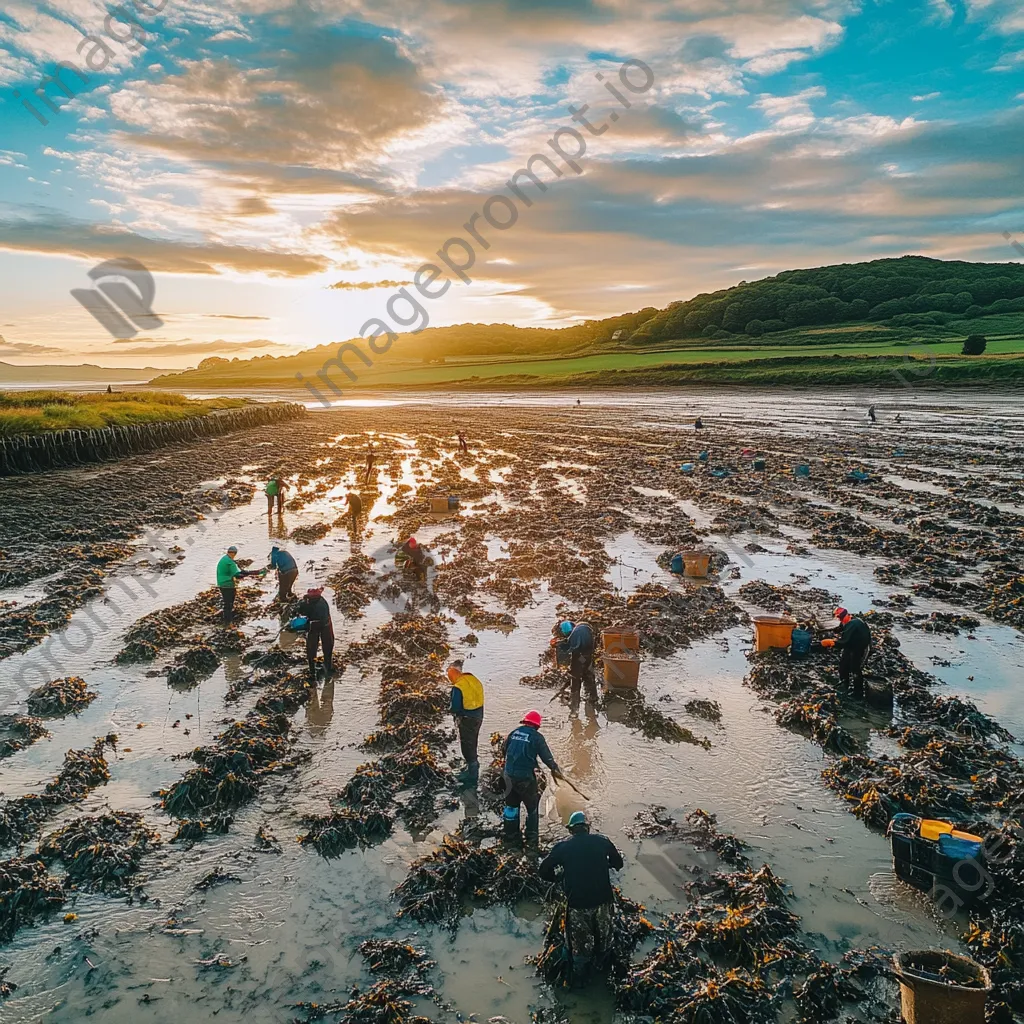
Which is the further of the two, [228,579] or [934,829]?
[228,579]

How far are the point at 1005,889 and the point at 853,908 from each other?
1.78m

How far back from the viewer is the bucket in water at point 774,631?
13406mm

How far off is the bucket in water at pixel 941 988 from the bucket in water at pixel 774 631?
25.7ft

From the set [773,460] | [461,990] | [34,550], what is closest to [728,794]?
[461,990]

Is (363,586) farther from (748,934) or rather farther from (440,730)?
(748,934)

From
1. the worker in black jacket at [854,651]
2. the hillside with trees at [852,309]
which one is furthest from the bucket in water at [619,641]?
the hillside with trees at [852,309]

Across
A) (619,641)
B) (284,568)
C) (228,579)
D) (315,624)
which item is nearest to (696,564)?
(619,641)

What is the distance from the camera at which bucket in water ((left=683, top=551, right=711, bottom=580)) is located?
61.4 ft

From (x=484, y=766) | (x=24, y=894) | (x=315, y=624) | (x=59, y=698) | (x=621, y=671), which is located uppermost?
(x=315, y=624)

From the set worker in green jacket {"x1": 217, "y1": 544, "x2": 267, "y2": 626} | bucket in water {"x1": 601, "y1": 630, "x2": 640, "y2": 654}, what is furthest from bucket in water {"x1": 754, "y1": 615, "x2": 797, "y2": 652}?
worker in green jacket {"x1": 217, "y1": 544, "x2": 267, "y2": 626}

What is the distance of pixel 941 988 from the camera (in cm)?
548

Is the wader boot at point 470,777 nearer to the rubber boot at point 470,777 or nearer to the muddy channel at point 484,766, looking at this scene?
the rubber boot at point 470,777

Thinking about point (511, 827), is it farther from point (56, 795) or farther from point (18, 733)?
point (18, 733)

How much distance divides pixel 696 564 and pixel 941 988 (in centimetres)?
1357
